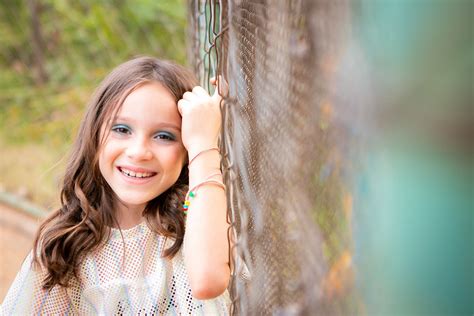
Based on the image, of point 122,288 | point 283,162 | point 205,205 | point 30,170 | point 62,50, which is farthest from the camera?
point 62,50

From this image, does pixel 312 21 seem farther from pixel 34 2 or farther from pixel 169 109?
pixel 34 2

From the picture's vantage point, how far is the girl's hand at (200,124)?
154 cm

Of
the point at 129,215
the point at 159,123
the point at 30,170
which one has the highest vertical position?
the point at 159,123

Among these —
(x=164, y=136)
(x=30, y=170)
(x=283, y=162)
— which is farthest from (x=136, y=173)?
(x=30, y=170)

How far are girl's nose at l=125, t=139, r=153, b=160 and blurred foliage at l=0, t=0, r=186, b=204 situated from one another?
3.45 metres

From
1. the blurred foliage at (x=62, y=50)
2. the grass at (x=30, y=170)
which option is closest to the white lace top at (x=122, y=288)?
the grass at (x=30, y=170)

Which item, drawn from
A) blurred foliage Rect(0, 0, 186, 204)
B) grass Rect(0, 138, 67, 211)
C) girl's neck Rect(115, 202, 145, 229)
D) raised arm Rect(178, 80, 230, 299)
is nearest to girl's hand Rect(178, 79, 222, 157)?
raised arm Rect(178, 80, 230, 299)

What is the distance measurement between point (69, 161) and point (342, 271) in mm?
981

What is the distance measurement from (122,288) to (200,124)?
0.49 metres

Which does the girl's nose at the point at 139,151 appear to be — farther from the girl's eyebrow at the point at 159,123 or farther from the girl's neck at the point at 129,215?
the girl's neck at the point at 129,215

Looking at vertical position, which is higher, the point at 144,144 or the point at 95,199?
the point at 144,144

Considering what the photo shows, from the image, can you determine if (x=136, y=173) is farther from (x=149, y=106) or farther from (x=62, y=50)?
(x=62, y=50)

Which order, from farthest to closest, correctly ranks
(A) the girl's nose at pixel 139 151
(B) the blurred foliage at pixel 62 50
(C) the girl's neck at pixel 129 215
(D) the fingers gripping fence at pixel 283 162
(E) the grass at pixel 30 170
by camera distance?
1. (B) the blurred foliage at pixel 62 50
2. (E) the grass at pixel 30 170
3. (C) the girl's neck at pixel 129 215
4. (A) the girl's nose at pixel 139 151
5. (D) the fingers gripping fence at pixel 283 162

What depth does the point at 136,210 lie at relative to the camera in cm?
177
